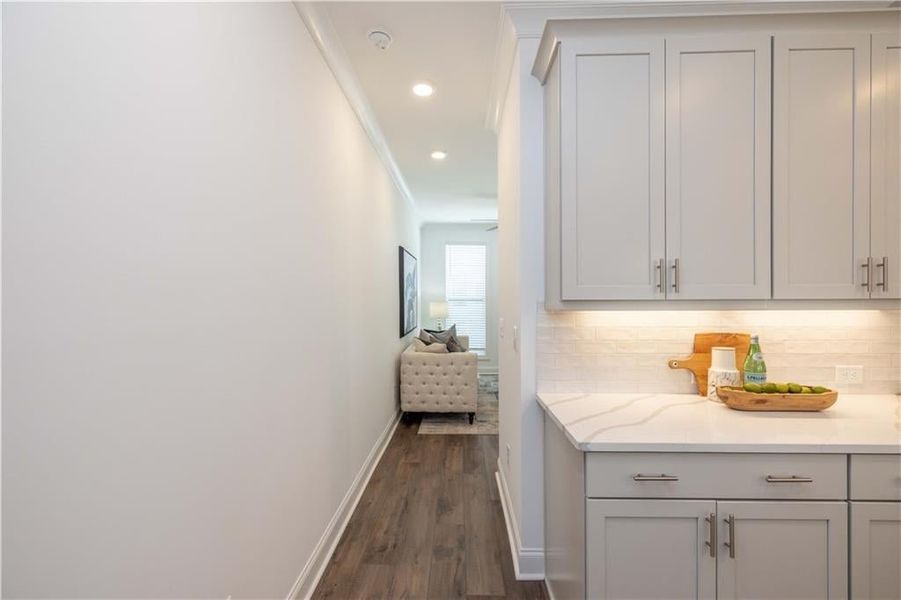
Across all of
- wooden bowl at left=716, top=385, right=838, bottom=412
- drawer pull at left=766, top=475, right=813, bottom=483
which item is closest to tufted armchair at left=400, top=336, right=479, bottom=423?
wooden bowl at left=716, top=385, right=838, bottom=412

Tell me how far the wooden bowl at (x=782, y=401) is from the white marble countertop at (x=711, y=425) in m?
0.03

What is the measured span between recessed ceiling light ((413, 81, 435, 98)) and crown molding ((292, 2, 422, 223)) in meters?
0.35

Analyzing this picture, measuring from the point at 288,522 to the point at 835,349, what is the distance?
252 centimetres

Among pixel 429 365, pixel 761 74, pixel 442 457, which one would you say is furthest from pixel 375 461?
pixel 761 74

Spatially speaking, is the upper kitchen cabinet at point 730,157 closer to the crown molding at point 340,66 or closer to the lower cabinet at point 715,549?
the lower cabinet at point 715,549

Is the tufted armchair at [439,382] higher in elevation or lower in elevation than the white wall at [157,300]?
lower

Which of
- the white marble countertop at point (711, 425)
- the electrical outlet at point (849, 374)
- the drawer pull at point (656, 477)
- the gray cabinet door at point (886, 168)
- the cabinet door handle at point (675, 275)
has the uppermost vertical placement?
the gray cabinet door at point (886, 168)

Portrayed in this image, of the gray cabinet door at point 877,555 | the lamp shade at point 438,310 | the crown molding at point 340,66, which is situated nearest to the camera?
the gray cabinet door at point 877,555

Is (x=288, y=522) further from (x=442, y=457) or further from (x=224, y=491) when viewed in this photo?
(x=442, y=457)

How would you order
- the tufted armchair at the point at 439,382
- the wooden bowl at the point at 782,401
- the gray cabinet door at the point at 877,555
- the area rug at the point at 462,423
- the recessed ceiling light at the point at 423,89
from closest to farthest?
the gray cabinet door at the point at 877,555 → the wooden bowl at the point at 782,401 → the recessed ceiling light at the point at 423,89 → the area rug at the point at 462,423 → the tufted armchair at the point at 439,382

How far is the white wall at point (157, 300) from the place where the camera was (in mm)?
692

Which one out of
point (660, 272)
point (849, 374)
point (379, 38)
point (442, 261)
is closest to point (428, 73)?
point (379, 38)

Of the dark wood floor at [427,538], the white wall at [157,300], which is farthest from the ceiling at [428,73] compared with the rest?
the dark wood floor at [427,538]

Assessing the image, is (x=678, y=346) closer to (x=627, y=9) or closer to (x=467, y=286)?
(x=627, y=9)
